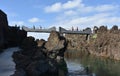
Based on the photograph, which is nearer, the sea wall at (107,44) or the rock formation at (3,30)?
the rock formation at (3,30)

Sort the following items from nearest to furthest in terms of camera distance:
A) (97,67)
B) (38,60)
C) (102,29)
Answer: (38,60), (97,67), (102,29)

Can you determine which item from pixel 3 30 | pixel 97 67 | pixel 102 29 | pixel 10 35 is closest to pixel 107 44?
pixel 102 29

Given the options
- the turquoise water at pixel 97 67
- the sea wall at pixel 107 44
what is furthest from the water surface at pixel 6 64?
the sea wall at pixel 107 44

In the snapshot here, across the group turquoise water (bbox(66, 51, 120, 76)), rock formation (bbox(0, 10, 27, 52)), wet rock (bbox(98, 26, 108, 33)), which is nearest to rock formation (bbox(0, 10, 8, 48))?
rock formation (bbox(0, 10, 27, 52))

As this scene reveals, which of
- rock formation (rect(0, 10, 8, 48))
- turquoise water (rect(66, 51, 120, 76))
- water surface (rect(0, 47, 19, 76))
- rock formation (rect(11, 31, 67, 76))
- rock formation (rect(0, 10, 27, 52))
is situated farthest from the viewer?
turquoise water (rect(66, 51, 120, 76))

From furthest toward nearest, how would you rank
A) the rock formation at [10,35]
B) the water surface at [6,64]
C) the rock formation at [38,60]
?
the rock formation at [10,35] < the rock formation at [38,60] < the water surface at [6,64]

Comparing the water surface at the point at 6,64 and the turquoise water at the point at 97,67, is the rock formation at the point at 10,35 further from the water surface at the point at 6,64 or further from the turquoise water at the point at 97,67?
the turquoise water at the point at 97,67

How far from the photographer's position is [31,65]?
4734cm

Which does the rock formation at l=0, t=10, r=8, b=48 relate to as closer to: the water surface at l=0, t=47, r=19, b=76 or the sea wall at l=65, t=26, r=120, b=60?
the water surface at l=0, t=47, r=19, b=76

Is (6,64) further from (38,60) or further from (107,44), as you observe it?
(107,44)

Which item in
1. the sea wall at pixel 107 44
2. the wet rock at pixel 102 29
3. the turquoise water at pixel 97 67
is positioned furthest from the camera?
the wet rock at pixel 102 29

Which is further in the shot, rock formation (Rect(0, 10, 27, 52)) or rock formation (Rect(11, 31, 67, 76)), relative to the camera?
rock formation (Rect(0, 10, 27, 52))

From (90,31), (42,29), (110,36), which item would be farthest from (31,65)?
(90,31)

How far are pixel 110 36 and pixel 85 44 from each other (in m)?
44.0
